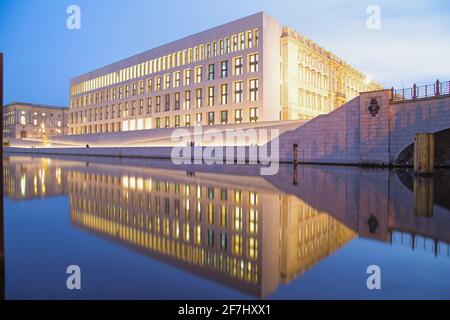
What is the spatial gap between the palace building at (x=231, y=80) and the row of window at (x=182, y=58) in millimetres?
128

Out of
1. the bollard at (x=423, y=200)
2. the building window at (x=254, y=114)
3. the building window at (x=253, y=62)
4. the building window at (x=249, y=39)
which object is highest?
the building window at (x=249, y=39)

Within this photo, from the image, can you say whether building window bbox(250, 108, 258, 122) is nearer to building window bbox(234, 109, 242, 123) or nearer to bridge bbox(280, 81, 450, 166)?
building window bbox(234, 109, 242, 123)

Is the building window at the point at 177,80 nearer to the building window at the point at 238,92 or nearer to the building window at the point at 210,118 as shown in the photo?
the building window at the point at 210,118

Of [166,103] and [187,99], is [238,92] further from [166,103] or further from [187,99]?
[166,103]

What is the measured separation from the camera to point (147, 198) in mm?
10453

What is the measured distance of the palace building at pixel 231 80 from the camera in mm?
39750

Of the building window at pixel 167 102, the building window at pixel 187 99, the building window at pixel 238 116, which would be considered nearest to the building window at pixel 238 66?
the building window at pixel 238 116

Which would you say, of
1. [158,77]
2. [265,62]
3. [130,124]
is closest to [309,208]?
[265,62]

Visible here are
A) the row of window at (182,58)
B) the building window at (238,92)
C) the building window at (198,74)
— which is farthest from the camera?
the building window at (198,74)

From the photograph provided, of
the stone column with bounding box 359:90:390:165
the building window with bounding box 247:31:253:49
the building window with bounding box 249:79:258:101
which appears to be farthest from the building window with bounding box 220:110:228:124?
the stone column with bounding box 359:90:390:165

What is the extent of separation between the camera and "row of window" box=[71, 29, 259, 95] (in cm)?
4081

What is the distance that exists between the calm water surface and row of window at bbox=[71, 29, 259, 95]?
112 feet

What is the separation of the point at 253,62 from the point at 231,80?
3.90m

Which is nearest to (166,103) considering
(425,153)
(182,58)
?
(182,58)
